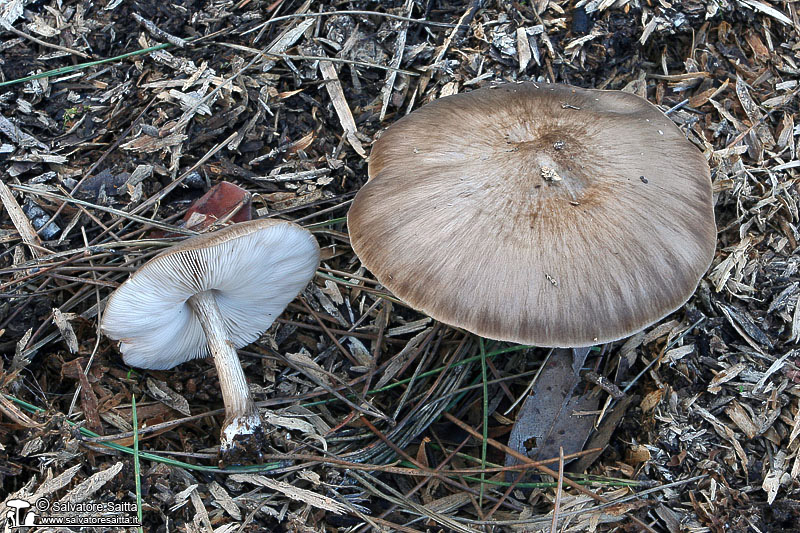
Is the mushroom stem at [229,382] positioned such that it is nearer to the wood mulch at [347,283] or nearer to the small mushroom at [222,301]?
the small mushroom at [222,301]

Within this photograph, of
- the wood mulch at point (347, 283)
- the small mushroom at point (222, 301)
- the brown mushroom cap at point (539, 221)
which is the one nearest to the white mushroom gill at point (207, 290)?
the small mushroom at point (222, 301)

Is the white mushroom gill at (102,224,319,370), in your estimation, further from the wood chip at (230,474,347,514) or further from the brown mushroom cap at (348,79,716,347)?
the wood chip at (230,474,347,514)

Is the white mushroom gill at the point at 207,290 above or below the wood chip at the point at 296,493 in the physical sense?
above

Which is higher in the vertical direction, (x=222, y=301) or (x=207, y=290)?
(x=207, y=290)

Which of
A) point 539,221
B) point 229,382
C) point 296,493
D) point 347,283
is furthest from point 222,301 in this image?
point 539,221

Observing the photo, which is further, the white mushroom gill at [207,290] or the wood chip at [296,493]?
the wood chip at [296,493]

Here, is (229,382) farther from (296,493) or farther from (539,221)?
(539,221)

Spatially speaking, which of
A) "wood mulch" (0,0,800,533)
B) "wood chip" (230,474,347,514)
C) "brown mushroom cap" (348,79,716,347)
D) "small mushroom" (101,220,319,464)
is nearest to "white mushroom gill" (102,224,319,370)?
"small mushroom" (101,220,319,464)
